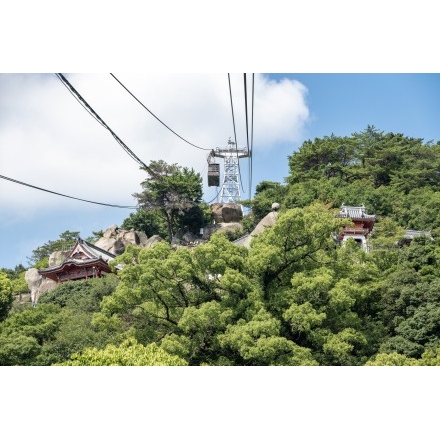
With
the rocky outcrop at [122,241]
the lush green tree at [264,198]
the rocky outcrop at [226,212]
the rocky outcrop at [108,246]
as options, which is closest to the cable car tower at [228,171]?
the rocky outcrop at [226,212]

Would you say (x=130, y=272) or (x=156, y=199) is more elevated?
(x=156, y=199)

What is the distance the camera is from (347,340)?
6.75 m

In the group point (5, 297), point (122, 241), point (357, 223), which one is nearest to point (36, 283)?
point (122, 241)

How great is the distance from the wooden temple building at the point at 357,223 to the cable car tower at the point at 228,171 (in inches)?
73.6

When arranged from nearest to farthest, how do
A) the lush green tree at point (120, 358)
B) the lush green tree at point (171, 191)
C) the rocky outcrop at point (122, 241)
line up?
the lush green tree at point (120, 358), the lush green tree at point (171, 191), the rocky outcrop at point (122, 241)

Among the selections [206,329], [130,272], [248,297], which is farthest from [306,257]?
[130,272]

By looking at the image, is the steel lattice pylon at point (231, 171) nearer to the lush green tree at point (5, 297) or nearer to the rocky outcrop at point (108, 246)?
the rocky outcrop at point (108, 246)

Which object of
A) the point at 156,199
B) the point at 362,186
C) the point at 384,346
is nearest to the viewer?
the point at 384,346

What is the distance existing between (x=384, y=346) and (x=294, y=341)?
102 centimetres

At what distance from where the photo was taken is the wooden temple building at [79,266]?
11.1 meters

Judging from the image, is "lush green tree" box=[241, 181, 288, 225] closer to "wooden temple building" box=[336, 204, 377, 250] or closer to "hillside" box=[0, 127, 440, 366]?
"wooden temple building" box=[336, 204, 377, 250]

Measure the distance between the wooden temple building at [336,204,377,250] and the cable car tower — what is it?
1.87 meters

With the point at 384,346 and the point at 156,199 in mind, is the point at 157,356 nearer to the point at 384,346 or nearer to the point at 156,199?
the point at 384,346

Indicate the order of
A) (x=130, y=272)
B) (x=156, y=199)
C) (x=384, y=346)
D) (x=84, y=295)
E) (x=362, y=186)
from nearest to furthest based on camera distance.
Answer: (x=384, y=346)
(x=130, y=272)
(x=84, y=295)
(x=156, y=199)
(x=362, y=186)
